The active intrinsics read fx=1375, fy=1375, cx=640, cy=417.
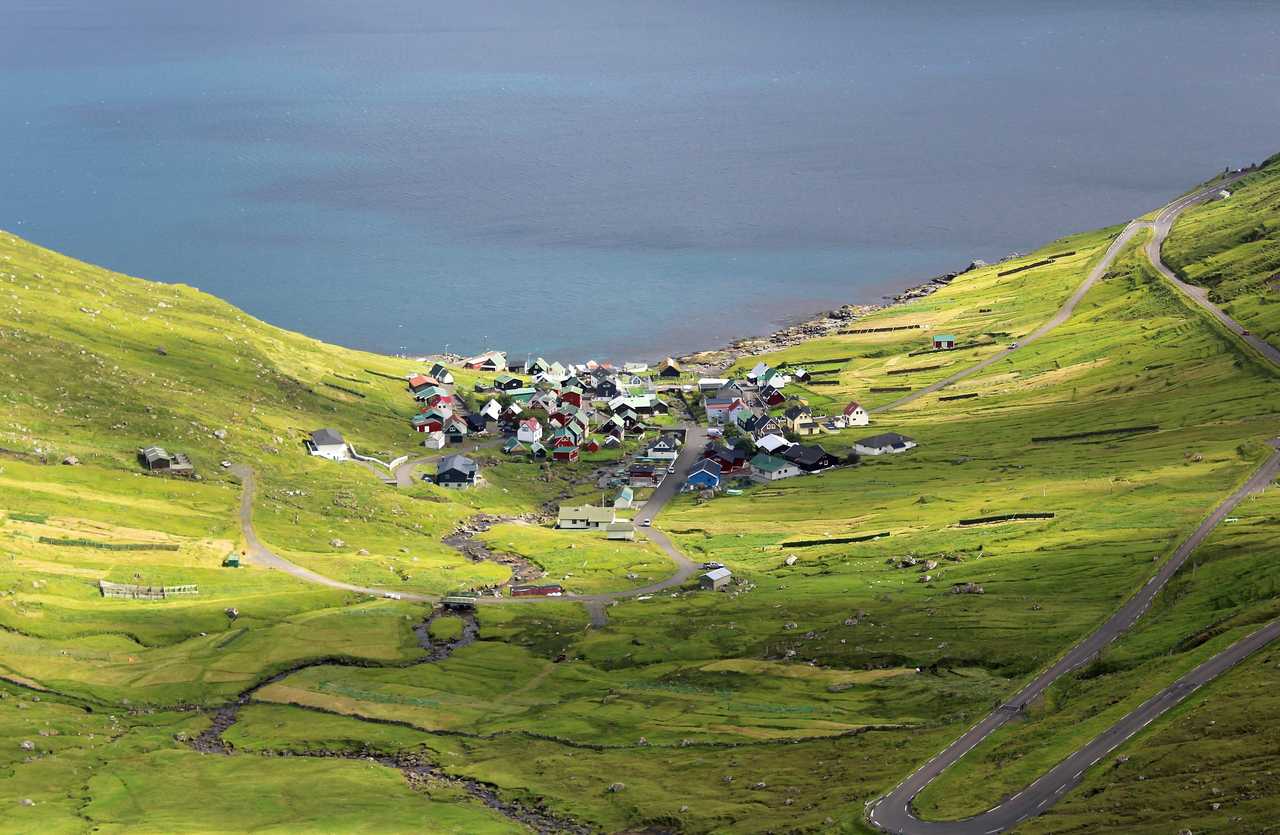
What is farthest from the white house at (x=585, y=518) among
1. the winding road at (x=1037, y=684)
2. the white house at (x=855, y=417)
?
the white house at (x=855, y=417)

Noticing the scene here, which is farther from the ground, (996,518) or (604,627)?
(996,518)

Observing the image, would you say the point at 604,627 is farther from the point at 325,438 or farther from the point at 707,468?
the point at 325,438

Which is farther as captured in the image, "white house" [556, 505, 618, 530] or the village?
the village

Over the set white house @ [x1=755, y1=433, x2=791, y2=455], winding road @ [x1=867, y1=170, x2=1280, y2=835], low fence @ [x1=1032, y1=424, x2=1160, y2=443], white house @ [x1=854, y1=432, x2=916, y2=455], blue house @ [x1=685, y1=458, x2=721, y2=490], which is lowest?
winding road @ [x1=867, y1=170, x2=1280, y2=835]

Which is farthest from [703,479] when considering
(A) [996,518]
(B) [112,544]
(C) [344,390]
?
(B) [112,544]

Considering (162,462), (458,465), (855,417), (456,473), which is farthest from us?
(855,417)

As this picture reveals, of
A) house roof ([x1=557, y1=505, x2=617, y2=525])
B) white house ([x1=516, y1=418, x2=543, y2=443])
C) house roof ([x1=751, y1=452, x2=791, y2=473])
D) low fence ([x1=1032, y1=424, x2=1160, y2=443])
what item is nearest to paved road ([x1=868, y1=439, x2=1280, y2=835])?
low fence ([x1=1032, y1=424, x2=1160, y2=443])

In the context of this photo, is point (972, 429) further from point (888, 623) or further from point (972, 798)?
point (972, 798)

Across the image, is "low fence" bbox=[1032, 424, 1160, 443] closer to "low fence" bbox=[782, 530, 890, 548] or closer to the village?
the village
